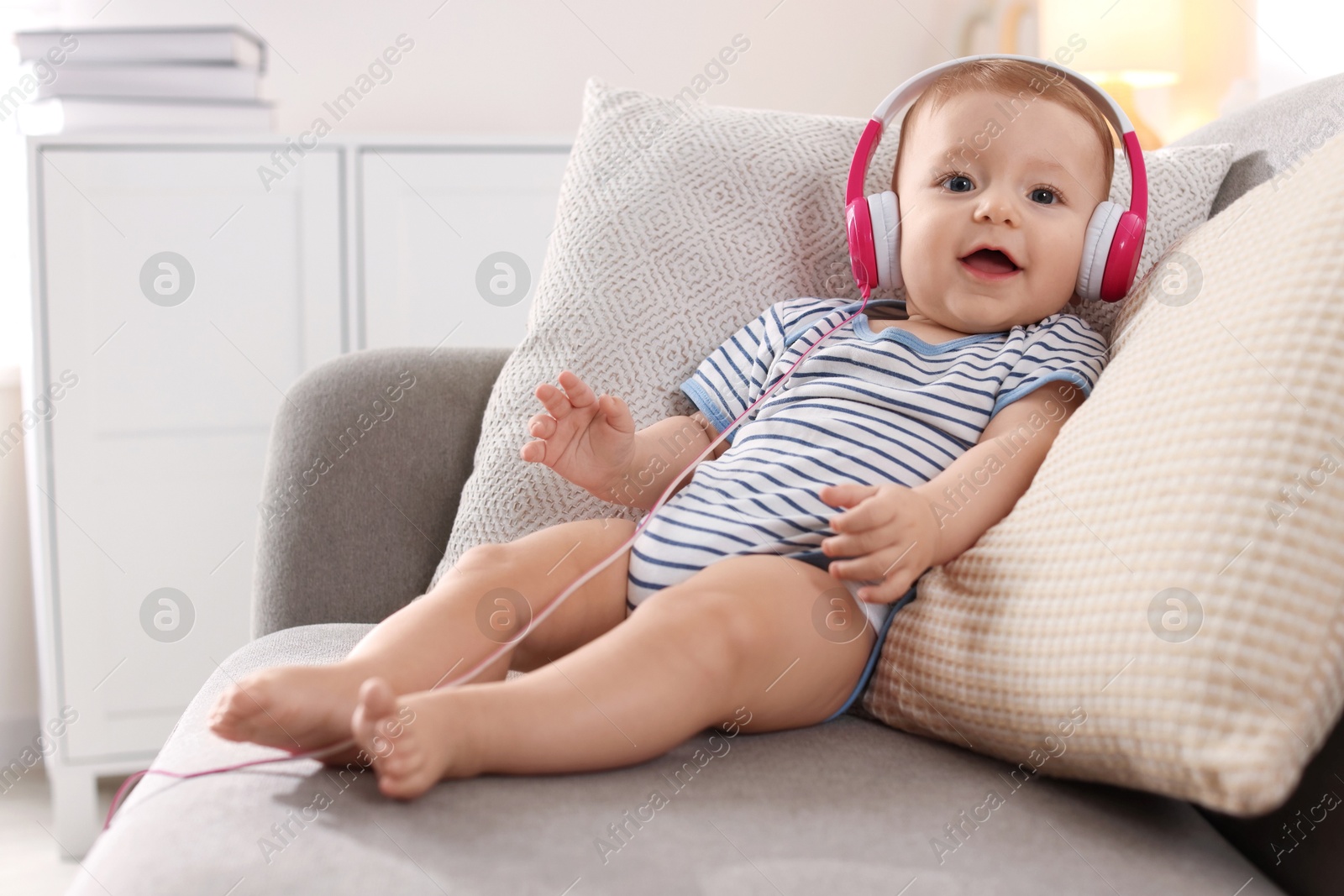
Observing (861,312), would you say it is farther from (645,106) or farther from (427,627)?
(427,627)

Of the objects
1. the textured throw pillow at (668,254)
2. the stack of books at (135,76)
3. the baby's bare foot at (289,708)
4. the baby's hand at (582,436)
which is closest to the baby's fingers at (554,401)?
the baby's hand at (582,436)

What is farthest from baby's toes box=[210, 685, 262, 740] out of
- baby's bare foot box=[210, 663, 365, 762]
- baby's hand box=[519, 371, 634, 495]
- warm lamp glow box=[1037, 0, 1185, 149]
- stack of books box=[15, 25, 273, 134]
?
warm lamp glow box=[1037, 0, 1185, 149]

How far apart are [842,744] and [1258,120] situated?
0.68 metres

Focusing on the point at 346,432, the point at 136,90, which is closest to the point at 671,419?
the point at 346,432

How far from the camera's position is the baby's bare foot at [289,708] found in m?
0.53

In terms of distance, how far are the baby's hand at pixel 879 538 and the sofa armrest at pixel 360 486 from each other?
469mm

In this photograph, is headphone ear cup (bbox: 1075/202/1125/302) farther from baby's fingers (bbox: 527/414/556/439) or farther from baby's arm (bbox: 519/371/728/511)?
baby's fingers (bbox: 527/414/556/439)

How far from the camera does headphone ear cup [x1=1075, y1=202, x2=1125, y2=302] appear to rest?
2.68ft

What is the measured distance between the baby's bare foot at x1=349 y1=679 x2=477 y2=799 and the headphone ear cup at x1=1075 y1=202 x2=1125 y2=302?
0.60 m

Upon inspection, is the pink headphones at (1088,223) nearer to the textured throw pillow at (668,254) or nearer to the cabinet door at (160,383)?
the textured throw pillow at (668,254)

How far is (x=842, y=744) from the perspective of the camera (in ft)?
2.12

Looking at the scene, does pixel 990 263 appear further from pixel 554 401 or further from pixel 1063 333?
pixel 554 401

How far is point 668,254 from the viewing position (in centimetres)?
96

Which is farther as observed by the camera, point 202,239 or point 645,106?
point 202,239
